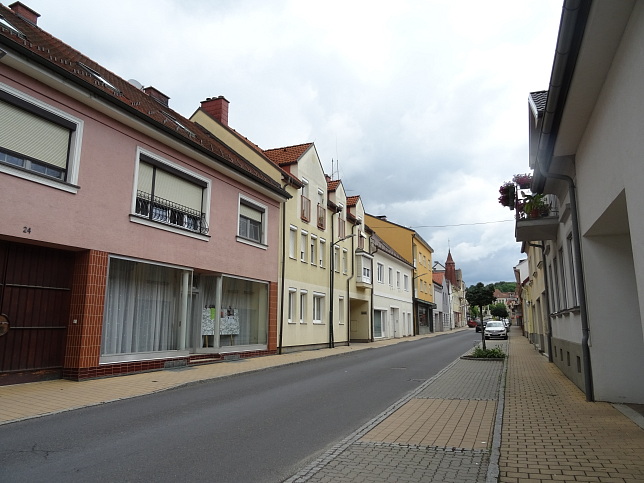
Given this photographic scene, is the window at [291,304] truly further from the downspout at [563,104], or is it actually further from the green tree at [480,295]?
the downspout at [563,104]

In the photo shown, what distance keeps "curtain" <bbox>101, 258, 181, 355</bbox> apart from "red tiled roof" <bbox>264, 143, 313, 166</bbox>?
10.2 meters

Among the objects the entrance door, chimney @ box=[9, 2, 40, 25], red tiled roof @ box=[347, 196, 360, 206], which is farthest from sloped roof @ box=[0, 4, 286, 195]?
red tiled roof @ box=[347, 196, 360, 206]

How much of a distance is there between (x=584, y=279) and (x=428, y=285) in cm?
4601

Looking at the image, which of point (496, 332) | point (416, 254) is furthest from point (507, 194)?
point (416, 254)

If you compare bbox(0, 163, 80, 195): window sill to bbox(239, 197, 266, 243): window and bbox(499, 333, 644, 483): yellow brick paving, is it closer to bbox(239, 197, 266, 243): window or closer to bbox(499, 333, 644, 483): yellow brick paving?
bbox(239, 197, 266, 243): window

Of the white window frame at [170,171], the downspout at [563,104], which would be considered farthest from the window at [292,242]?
the downspout at [563,104]

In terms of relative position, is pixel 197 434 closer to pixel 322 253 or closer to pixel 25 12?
pixel 25 12

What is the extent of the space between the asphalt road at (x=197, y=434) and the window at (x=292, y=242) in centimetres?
1073

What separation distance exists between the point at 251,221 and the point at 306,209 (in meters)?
4.99

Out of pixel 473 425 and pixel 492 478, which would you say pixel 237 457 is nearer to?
pixel 492 478

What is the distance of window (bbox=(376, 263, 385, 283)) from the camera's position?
35.5 m

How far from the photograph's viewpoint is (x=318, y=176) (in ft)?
84.5

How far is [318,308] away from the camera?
25.2 meters

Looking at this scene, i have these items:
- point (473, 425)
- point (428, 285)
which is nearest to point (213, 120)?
point (473, 425)
